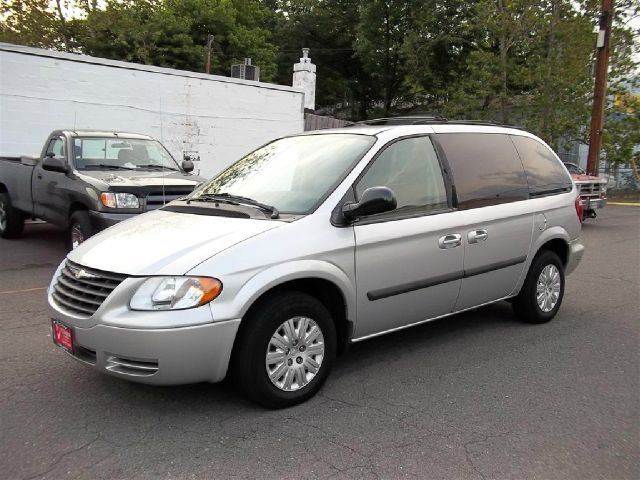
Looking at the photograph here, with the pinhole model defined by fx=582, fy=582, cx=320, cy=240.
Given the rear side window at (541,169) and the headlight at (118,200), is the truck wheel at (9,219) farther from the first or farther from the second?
the rear side window at (541,169)

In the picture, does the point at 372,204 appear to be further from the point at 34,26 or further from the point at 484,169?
the point at 34,26

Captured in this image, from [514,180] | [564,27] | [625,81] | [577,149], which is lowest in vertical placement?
[514,180]

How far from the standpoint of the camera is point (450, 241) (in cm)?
440

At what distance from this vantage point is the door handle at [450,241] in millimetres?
4348

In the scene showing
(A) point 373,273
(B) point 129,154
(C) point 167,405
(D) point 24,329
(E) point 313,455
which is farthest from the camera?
(B) point 129,154

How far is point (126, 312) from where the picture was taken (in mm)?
3199

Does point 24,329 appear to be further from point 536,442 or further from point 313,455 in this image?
point 536,442

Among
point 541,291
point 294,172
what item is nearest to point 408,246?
point 294,172

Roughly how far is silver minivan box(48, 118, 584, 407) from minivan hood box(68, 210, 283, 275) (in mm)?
13

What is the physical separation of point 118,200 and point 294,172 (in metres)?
3.72

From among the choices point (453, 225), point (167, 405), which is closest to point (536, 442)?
point (453, 225)

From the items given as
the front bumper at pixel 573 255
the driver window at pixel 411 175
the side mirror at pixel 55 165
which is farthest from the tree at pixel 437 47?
the driver window at pixel 411 175

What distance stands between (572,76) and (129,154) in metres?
17.2

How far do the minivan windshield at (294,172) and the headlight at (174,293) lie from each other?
89 cm
